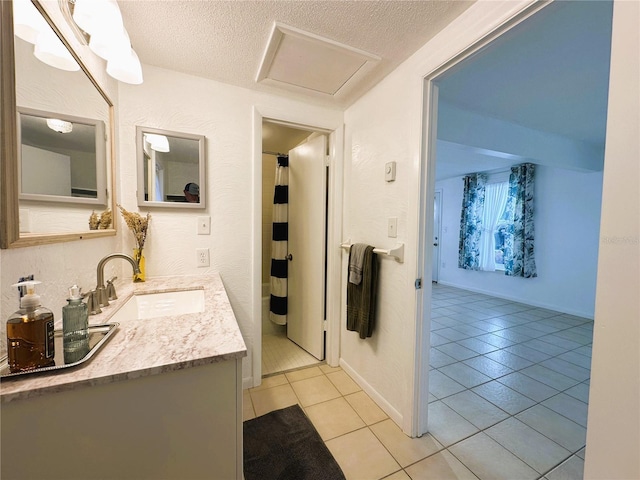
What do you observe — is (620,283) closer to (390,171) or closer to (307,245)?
(390,171)

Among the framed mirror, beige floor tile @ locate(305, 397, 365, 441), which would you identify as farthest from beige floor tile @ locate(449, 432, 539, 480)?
the framed mirror

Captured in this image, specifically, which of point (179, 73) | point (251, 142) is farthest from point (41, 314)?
point (179, 73)

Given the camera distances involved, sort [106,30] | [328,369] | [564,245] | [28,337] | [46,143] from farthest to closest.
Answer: [564,245] < [328,369] < [106,30] < [46,143] < [28,337]

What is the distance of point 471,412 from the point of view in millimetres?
1651

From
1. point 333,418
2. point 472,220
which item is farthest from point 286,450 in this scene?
point 472,220

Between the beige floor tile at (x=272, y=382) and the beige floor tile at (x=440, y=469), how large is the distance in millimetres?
1011

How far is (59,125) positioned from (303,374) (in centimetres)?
204

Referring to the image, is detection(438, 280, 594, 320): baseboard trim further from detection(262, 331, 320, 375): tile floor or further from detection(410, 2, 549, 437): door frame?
detection(262, 331, 320, 375): tile floor

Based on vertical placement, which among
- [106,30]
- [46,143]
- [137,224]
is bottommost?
[137,224]

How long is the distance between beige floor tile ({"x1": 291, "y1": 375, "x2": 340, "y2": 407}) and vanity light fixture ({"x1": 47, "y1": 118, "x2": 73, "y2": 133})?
73.8 inches

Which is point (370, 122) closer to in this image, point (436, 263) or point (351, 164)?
point (351, 164)

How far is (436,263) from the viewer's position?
18.6 feet

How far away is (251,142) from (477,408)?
2364mm

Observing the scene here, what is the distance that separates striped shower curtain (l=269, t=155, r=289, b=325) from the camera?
9.00 feet
